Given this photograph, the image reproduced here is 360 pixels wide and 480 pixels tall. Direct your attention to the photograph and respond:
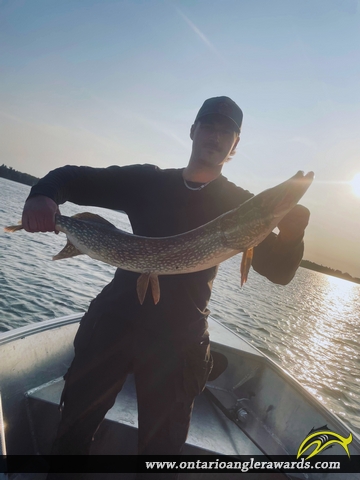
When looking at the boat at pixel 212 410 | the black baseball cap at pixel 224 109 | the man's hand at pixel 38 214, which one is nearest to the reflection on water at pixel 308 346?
the boat at pixel 212 410

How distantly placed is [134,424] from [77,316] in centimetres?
197

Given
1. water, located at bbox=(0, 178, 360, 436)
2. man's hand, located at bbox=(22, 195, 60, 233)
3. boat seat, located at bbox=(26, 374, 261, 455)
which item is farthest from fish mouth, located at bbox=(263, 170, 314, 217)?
water, located at bbox=(0, 178, 360, 436)

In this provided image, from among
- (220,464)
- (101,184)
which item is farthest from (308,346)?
(101,184)

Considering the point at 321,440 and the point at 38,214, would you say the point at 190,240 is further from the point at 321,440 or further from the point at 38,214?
the point at 321,440

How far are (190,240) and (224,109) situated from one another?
52.0 inches

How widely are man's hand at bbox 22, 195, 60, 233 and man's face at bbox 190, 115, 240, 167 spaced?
138cm

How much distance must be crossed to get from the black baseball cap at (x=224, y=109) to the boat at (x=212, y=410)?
3347 millimetres

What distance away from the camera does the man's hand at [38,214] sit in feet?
7.23

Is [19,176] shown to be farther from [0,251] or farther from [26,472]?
[26,472]

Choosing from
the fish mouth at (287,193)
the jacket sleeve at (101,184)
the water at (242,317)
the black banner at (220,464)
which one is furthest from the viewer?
the water at (242,317)

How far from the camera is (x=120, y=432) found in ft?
10.5

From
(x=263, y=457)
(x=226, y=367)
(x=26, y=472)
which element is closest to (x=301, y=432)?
(x=263, y=457)

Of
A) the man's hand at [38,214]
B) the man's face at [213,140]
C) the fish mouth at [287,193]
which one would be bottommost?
the man's hand at [38,214]

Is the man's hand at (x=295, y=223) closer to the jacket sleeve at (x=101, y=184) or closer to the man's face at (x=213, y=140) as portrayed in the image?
the man's face at (x=213, y=140)
